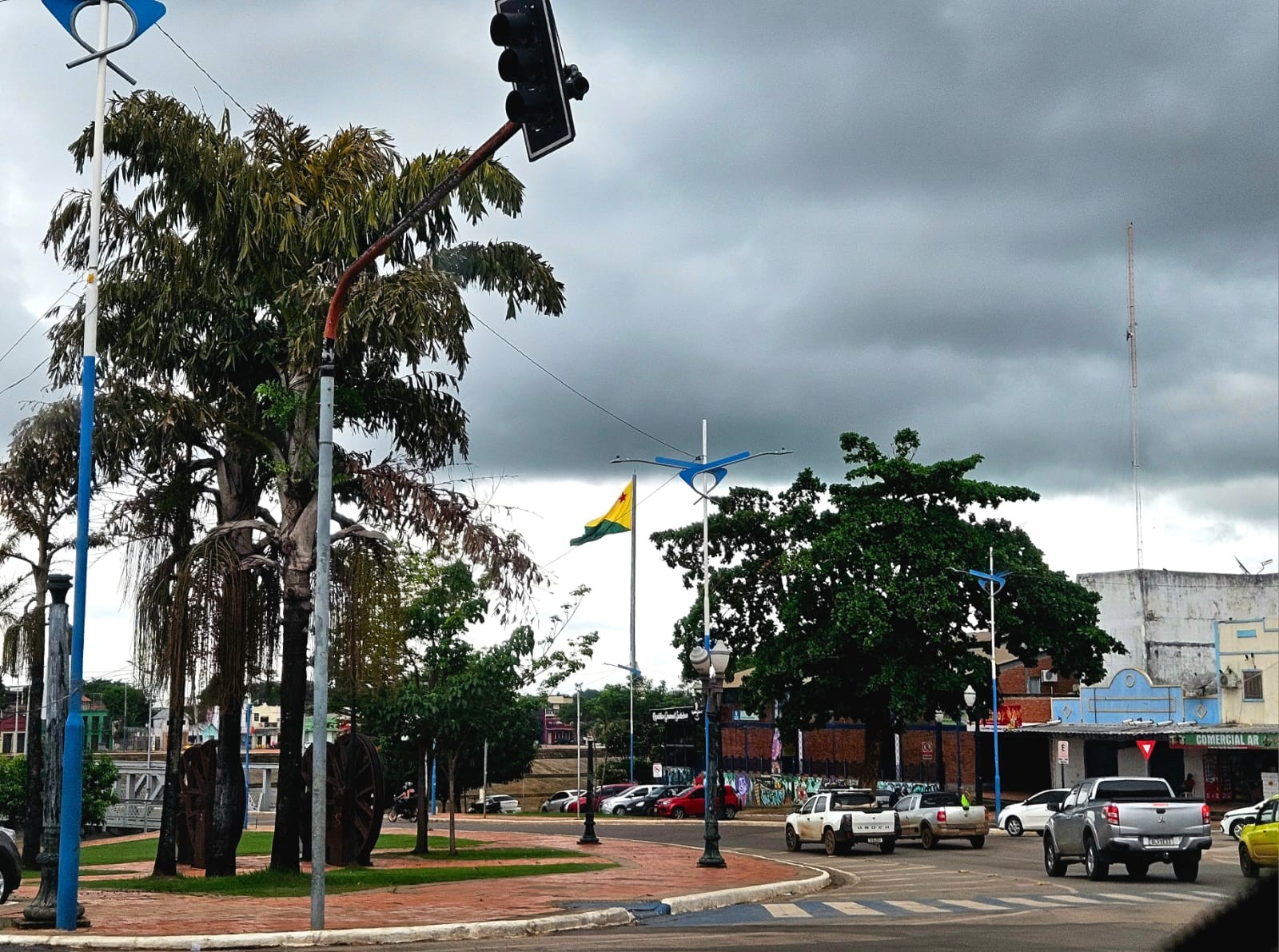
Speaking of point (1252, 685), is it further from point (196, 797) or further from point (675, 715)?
point (196, 797)

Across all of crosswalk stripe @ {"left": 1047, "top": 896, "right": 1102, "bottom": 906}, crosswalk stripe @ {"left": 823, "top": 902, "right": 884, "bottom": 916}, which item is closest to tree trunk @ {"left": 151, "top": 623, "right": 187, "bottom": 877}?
crosswalk stripe @ {"left": 823, "top": 902, "right": 884, "bottom": 916}

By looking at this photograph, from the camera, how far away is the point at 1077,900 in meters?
19.3

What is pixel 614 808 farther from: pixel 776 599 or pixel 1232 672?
pixel 1232 672

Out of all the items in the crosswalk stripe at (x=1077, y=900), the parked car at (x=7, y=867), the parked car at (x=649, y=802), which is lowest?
the parked car at (x=649, y=802)

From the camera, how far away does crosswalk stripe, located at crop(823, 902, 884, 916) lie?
18.0 m

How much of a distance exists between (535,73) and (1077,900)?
570 inches

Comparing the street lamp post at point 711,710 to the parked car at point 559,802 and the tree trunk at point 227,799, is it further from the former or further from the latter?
the parked car at point 559,802

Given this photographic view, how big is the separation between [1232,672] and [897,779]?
15.2 meters

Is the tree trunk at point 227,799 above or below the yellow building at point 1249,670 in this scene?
below

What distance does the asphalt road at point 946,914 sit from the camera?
45.8ft

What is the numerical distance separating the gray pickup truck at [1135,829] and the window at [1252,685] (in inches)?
1384

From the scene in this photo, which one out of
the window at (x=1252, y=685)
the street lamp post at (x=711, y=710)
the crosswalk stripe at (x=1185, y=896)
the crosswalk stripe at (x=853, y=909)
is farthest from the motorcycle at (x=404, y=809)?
the crosswalk stripe at (x=1185, y=896)

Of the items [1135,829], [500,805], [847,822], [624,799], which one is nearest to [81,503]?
[1135,829]

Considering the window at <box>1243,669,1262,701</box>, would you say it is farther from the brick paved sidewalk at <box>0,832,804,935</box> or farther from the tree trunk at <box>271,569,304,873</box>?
the tree trunk at <box>271,569,304,873</box>
